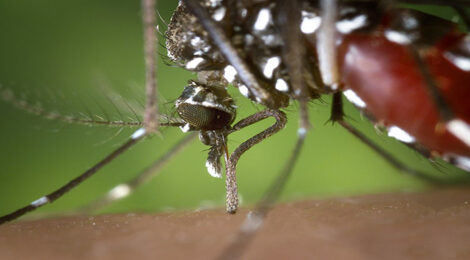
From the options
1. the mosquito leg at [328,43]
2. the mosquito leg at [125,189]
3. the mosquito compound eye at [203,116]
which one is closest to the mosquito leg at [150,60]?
the mosquito leg at [125,189]

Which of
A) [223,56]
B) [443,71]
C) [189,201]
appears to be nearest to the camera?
[443,71]

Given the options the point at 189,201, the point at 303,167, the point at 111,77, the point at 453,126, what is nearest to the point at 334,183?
the point at 303,167

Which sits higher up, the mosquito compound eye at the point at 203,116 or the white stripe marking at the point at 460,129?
the mosquito compound eye at the point at 203,116

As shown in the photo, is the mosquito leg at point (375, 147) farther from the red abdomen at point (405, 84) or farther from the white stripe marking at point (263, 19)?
the white stripe marking at point (263, 19)

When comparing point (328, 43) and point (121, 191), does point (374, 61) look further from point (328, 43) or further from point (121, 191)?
point (121, 191)

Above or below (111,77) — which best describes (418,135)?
below

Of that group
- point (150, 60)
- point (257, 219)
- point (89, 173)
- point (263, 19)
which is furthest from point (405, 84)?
point (89, 173)

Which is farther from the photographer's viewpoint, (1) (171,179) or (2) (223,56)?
(1) (171,179)

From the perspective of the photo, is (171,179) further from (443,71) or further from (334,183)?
(443,71)
